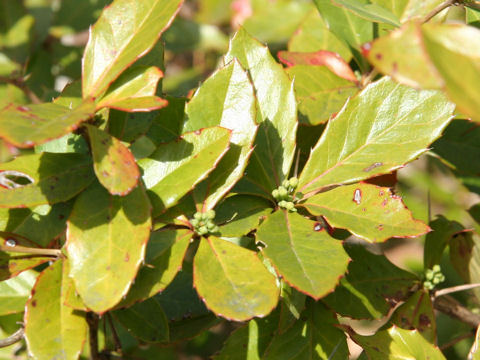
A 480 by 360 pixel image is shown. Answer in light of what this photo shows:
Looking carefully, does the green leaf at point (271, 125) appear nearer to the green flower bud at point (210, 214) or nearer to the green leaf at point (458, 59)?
the green flower bud at point (210, 214)

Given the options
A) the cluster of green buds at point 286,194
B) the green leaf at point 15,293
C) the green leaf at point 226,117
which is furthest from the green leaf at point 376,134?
the green leaf at point 15,293

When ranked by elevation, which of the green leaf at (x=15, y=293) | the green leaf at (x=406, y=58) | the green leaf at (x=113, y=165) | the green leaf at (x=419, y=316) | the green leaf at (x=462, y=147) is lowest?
the green leaf at (x=419, y=316)

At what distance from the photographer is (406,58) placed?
0.47 m

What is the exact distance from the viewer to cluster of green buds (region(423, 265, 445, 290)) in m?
1.02

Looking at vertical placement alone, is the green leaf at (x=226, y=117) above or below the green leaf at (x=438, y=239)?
above

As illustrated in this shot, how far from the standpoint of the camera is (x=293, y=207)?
2.76 feet

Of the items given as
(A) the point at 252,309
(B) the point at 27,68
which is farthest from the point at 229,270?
(B) the point at 27,68

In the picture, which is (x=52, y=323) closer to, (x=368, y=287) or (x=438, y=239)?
(x=368, y=287)

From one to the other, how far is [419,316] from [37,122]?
71cm

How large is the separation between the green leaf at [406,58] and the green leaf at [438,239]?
64 cm

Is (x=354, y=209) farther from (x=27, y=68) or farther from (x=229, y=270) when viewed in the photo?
(x=27, y=68)

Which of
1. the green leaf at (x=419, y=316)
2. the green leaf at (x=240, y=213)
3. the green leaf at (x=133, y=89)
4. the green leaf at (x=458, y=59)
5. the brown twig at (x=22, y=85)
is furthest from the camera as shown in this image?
the brown twig at (x=22, y=85)

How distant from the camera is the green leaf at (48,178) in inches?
28.8

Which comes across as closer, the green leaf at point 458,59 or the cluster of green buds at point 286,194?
the green leaf at point 458,59
